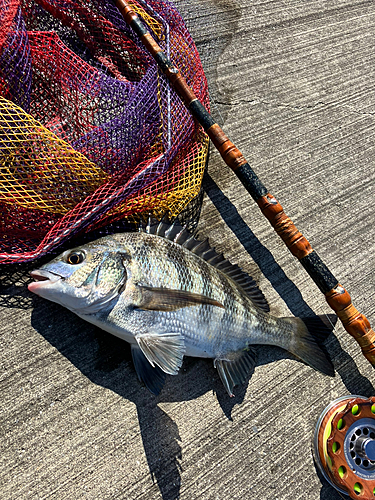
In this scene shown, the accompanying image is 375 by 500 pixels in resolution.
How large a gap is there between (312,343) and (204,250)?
1.04 metres

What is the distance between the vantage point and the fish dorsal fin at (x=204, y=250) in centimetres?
255

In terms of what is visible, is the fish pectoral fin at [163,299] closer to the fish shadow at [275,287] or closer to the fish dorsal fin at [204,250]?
the fish dorsal fin at [204,250]

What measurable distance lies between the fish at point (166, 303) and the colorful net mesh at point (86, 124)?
227 mm

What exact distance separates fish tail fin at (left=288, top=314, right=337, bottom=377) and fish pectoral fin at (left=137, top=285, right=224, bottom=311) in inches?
35.6

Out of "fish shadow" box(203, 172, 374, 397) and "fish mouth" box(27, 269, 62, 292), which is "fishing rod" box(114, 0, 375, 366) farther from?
"fish mouth" box(27, 269, 62, 292)

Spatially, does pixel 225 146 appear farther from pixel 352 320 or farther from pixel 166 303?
pixel 352 320

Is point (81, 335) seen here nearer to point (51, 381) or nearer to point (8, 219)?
point (51, 381)

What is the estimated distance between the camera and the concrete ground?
90.1 inches

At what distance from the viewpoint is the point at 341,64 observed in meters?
4.07

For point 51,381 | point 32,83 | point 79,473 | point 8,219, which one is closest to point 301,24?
point 32,83

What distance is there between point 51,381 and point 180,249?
3.98 feet

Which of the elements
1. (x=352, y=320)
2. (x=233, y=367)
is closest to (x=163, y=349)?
(x=233, y=367)

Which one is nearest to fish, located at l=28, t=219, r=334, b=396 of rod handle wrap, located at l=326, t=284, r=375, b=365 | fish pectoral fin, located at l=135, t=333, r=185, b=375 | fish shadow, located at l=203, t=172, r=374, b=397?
fish pectoral fin, located at l=135, t=333, r=185, b=375

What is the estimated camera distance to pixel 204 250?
8.66 feet
